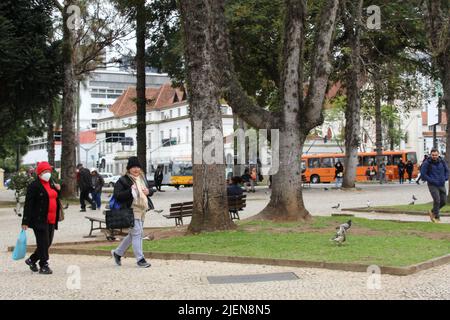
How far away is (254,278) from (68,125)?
24.4m

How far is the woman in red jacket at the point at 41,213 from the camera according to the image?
10.8m

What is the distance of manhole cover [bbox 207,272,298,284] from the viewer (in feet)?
32.2

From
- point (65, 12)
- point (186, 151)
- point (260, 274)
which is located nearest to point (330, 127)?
point (186, 151)

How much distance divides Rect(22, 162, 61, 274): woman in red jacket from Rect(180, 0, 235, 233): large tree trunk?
14.9 feet

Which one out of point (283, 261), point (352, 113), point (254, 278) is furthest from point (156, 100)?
point (254, 278)

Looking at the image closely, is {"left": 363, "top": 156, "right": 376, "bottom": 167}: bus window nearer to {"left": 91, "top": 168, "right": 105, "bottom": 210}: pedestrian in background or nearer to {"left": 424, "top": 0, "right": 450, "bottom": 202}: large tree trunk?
{"left": 91, "top": 168, "right": 105, "bottom": 210}: pedestrian in background

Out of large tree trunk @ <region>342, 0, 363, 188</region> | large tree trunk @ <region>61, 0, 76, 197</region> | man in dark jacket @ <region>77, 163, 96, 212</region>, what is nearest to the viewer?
man in dark jacket @ <region>77, 163, 96, 212</region>

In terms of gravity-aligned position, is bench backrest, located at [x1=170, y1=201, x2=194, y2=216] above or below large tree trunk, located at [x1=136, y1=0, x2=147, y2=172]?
Answer: below

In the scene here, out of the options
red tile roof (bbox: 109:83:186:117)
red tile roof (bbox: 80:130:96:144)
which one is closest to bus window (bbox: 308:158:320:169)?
red tile roof (bbox: 109:83:186:117)

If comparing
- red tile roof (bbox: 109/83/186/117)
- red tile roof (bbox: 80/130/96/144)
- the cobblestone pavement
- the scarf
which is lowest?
the cobblestone pavement

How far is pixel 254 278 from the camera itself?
9992 mm

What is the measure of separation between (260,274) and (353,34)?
2541 cm

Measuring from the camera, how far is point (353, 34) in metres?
33.8
